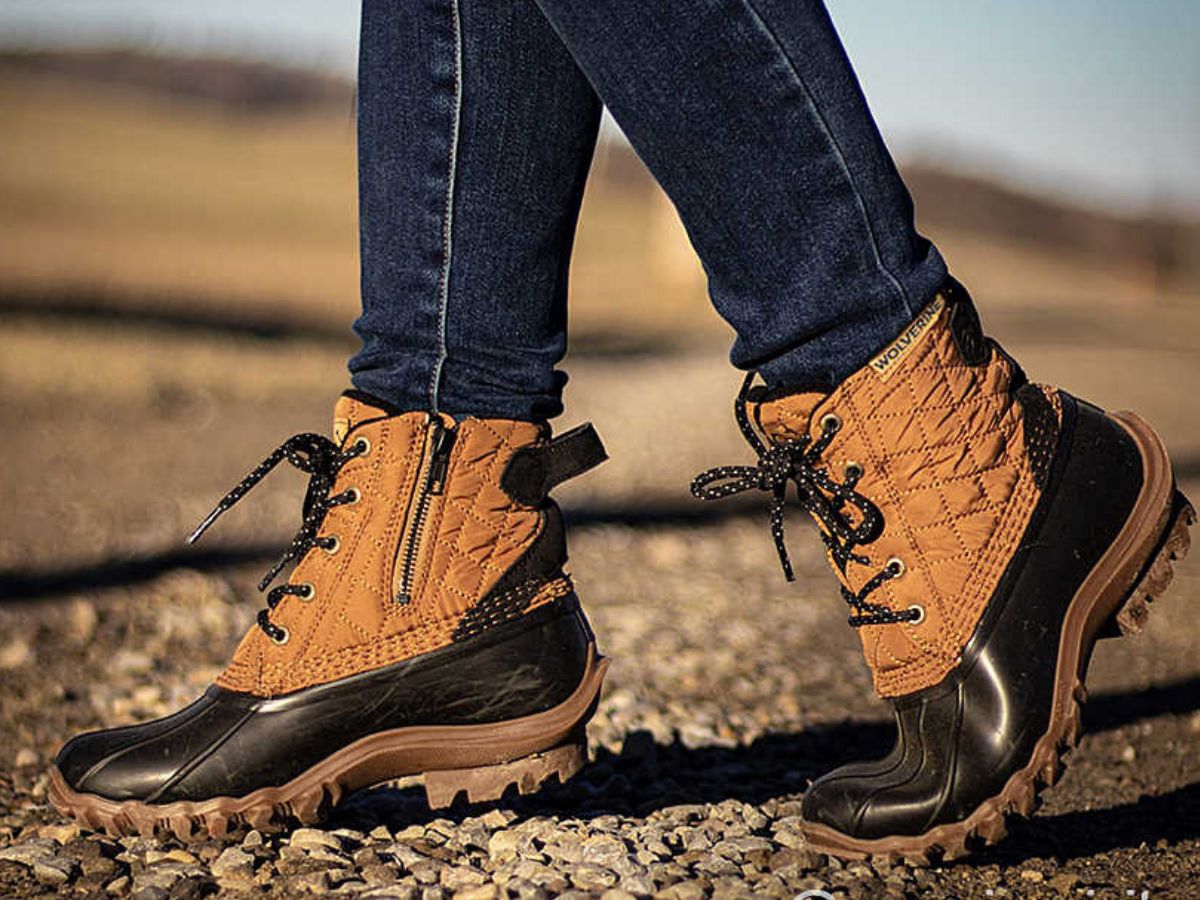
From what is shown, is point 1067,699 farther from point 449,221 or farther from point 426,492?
point 449,221

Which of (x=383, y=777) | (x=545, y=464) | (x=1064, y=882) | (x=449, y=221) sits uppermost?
(x=449, y=221)

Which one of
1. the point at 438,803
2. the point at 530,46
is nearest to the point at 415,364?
the point at 530,46

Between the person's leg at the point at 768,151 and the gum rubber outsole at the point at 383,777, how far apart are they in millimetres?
574

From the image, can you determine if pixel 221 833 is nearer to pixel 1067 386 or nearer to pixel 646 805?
pixel 646 805

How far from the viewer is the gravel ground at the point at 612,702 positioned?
1.54 meters

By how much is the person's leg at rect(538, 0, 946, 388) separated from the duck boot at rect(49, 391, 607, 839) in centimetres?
38

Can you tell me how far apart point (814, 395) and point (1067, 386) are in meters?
6.43

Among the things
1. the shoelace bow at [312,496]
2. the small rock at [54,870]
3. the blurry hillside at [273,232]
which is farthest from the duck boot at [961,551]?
the blurry hillside at [273,232]

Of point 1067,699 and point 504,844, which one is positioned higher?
point 1067,699

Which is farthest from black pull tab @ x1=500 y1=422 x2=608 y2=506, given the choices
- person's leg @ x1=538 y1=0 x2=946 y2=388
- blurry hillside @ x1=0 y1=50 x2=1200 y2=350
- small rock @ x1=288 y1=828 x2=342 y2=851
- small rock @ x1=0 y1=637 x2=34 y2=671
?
blurry hillside @ x1=0 y1=50 x2=1200 y2=350

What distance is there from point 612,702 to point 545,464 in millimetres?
976

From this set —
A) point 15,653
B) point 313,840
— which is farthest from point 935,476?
point 15,653

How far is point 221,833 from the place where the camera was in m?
1.59

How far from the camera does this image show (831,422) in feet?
4.62
